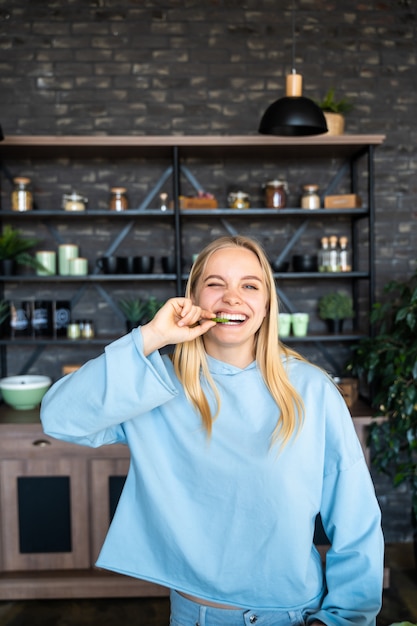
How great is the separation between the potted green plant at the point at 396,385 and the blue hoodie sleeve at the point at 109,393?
6.63ft

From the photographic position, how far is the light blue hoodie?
135 centimetres

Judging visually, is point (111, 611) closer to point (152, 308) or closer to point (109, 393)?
point (152, 308)

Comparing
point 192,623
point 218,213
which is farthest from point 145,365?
point 218,213

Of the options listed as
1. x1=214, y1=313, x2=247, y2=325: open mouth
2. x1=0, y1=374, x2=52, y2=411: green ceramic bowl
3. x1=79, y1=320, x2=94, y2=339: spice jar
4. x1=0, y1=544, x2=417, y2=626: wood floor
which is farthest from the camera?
x1=79, y1=320, x2=94, y2=339: spice jar

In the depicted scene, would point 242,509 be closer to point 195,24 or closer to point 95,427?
point 95,427

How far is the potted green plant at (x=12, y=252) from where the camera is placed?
3.58 metres

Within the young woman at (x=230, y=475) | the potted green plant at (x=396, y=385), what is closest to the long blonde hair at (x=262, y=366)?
the young woman at (x=230, y=475)

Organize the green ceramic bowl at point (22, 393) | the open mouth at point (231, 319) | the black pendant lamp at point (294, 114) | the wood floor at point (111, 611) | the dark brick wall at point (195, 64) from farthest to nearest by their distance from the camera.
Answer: the dark brick wall at point (195, 64)
the green ceramic bowl at point (22, 393)
the wood floor at point (111, 611)
the black pendant lamp at point (294, 114)
the open mouth at point (231, 319)

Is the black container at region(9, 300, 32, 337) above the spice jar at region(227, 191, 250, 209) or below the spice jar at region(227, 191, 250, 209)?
below

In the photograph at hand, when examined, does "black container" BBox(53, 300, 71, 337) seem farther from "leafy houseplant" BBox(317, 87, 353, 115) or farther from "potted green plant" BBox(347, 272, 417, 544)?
"leafy houseplant" BBox(317, 87, 353, 115)

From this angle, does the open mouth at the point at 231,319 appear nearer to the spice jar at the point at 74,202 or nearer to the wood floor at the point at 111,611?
the wood floor at the point at 111,611

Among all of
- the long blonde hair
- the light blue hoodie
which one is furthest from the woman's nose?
the light blue hoodie

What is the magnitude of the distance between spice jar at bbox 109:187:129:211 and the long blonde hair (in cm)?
218

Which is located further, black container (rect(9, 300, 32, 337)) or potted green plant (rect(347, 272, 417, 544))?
black container (rect(9, 300, 32, 337))
